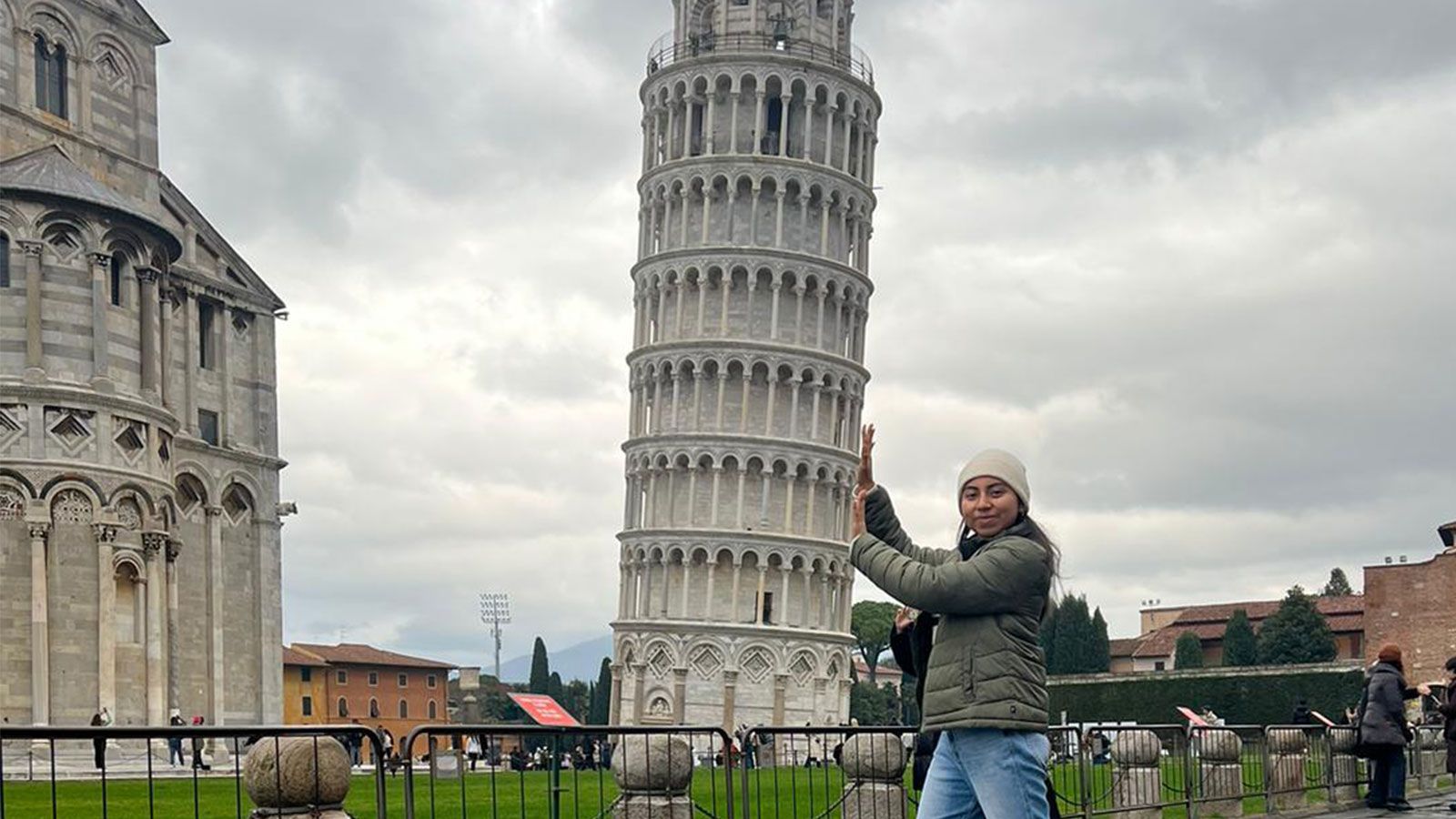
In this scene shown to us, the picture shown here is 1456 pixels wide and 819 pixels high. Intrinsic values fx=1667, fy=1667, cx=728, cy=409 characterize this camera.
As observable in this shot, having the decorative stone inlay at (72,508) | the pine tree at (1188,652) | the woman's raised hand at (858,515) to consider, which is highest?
the decorative stone inlay at (72,508)

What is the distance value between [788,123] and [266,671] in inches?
1253

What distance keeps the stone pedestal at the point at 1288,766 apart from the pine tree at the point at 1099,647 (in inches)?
2860

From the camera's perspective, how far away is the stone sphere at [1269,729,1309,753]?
17.3 metres

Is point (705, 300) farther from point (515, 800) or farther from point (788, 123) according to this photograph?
point (515, 800)

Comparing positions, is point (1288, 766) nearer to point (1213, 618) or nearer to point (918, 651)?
point (918, 651)

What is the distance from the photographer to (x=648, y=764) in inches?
420

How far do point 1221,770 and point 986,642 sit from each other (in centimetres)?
1131

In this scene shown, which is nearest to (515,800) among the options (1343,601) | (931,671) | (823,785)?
(823,785)

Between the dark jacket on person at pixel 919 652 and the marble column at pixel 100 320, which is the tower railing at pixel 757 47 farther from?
the dark jacket on person at pixel 919 652

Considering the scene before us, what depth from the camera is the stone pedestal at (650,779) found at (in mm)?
10633

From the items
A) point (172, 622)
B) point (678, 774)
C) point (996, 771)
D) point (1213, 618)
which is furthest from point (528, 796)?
point (1213, 618)

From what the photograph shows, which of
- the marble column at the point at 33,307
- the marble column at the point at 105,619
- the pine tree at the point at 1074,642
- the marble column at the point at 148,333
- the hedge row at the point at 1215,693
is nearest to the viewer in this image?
the marble column at the point at 105,619

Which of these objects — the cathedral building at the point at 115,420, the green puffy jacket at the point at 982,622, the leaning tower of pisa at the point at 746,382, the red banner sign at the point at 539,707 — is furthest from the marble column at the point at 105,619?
the green puffy jacket at the point at 982,622

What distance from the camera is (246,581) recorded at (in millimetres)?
41531
